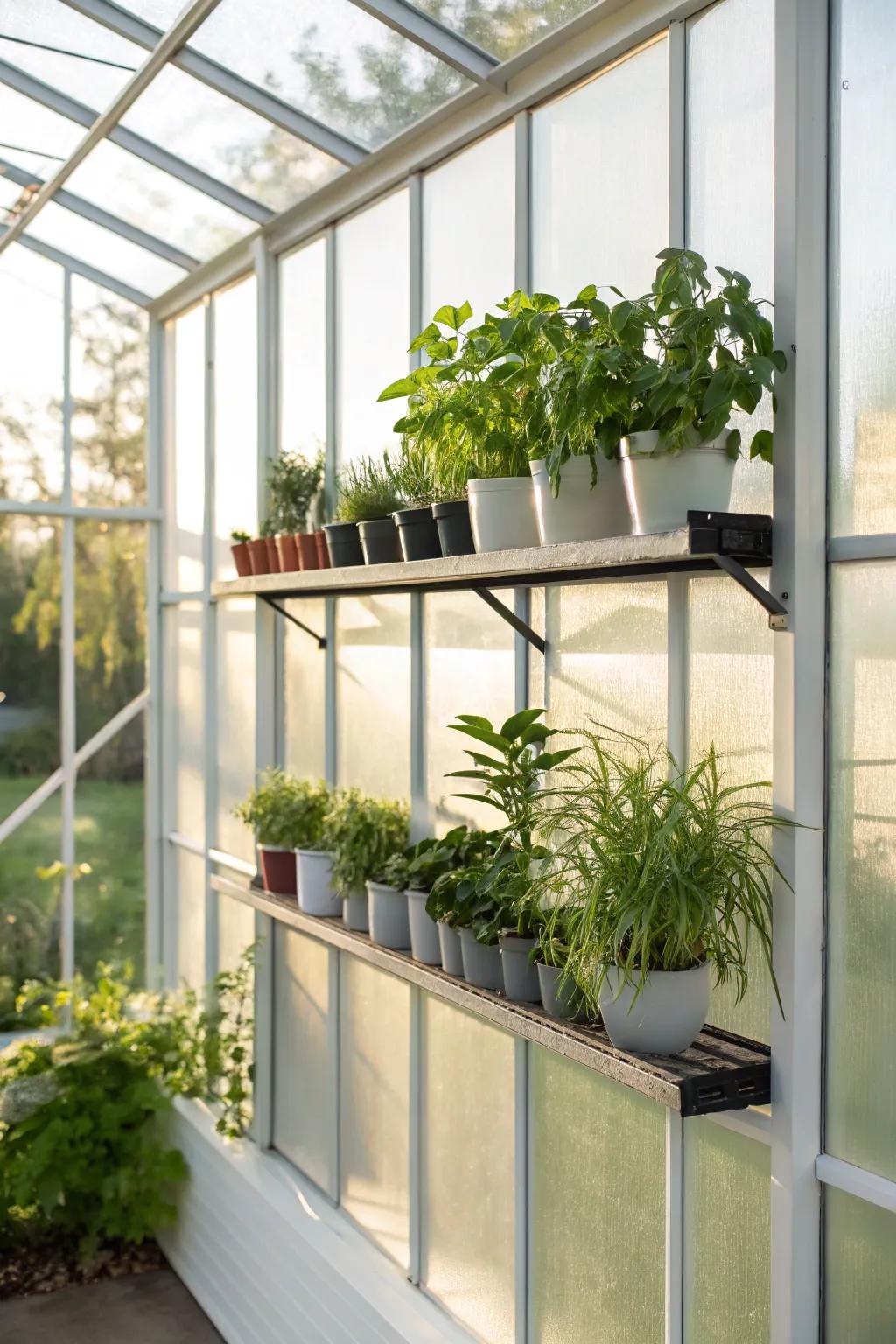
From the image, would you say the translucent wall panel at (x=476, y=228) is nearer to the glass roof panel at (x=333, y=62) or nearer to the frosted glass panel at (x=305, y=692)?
the glass roof panel at (x=333, y=62)

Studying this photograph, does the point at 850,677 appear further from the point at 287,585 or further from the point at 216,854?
the point at 216,854

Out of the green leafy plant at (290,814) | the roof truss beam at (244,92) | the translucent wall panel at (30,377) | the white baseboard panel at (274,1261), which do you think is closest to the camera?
the white baseboard panel at (274,1261)

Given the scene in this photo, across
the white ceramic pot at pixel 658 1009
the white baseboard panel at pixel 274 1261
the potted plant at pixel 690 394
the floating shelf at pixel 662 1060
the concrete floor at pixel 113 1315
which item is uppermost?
the potted plant at pixel 690 394

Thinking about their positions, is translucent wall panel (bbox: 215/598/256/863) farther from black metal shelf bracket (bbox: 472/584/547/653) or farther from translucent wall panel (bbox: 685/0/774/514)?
translucent wall panel (bbox: 685/0/774/514)

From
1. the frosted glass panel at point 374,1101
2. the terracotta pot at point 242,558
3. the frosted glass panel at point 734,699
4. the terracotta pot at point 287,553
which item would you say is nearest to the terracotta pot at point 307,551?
the terracotta pot at point 287,553

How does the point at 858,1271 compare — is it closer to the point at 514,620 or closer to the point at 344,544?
the point at 514,620

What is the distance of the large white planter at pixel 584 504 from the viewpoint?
2295 millimetres

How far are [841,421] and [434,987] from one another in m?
1.43

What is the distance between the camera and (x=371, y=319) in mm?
3611

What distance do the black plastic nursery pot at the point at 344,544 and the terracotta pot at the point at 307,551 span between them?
25cm

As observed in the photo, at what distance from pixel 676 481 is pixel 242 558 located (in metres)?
2.15

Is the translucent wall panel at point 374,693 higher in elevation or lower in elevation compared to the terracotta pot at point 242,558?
lower

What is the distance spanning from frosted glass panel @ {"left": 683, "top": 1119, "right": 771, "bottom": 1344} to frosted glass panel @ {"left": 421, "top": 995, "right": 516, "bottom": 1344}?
626 mm

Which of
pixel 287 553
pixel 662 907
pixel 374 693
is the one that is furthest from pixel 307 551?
pixel 662 907
